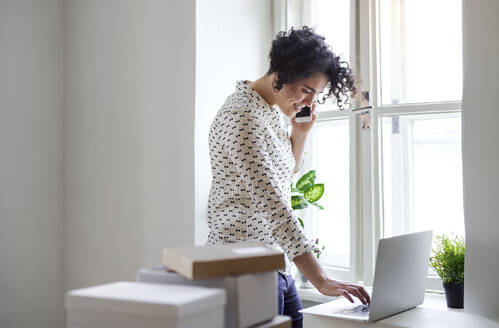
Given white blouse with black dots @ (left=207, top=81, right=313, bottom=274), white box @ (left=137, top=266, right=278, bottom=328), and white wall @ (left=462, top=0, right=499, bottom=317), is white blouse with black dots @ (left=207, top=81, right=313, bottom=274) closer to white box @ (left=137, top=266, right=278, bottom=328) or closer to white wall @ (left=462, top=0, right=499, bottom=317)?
white box @ (left=137, top=266, right=278, bottom=328)

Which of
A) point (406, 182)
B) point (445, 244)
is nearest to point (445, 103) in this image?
point (406, 182)

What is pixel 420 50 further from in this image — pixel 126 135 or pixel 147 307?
pixel 147 307

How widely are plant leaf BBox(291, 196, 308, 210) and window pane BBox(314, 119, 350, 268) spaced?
29 centimetres

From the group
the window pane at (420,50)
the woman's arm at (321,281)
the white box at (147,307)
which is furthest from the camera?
the window pane at (420,50)

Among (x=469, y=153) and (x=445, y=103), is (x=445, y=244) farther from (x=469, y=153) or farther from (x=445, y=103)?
(x=445, y=103)

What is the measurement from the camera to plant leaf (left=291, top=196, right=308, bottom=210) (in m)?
2.26

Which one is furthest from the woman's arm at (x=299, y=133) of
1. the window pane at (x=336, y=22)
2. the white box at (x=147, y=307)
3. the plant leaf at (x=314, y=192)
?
the white box at (x=147, y=307)

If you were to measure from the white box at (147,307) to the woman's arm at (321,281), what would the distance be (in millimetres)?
579

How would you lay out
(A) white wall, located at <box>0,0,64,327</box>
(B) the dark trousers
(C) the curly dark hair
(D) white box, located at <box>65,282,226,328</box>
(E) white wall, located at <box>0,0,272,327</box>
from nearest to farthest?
(D) white box, located at <box>65,282,226,328</box> → (C) the curly dark hair → (B) the dark trousers → (E) white wall, located at <box>0,0,272,327</box> → (A) white wall, located at <box>0,0,64,327</box>

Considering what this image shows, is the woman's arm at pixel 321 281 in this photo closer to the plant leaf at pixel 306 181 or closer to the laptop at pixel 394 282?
the laptop at pixel 394 282

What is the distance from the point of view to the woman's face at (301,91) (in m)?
1.67

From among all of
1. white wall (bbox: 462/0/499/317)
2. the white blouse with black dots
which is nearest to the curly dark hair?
the white blouse with black dots

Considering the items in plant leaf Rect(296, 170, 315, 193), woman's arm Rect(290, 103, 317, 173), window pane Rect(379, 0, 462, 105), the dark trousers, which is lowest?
the dark trousers

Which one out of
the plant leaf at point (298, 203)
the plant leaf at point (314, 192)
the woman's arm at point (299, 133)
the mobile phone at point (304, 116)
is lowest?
the plant leaf at point (298, 203)
